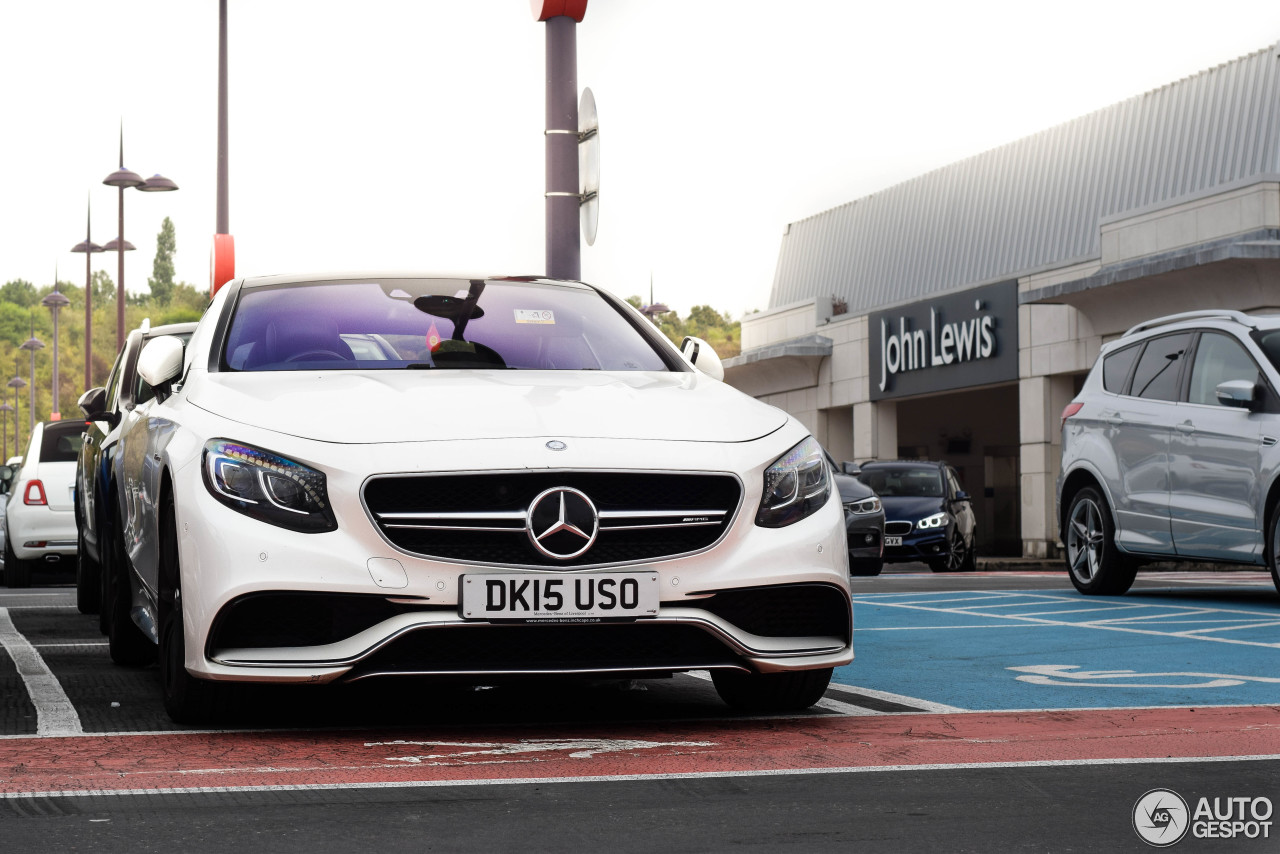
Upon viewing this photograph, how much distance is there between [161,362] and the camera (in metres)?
6.45

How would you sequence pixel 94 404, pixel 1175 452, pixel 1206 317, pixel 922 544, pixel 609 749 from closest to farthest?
pixel 609 749
pixel 94 404
pixel 1175 452
pixel 1206 317
pixel 922 544

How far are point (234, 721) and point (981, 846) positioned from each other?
2.76 metres

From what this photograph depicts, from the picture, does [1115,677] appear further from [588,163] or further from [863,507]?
[863,507]

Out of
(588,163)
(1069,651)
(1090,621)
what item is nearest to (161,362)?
(1069,651)

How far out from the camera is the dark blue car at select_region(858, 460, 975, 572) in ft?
75.8

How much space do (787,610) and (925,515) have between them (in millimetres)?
17842

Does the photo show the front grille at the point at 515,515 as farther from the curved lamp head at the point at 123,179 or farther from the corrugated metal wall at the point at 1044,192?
the curved lamp head at the point at 123,179

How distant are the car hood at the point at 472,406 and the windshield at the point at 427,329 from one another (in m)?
0.26

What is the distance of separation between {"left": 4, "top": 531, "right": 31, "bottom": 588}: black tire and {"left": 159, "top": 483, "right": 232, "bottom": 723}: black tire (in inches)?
513

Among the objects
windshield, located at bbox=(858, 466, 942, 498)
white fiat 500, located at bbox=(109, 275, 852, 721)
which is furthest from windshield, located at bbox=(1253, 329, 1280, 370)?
windshield, located at bbox=(858, 466, 942, 498)

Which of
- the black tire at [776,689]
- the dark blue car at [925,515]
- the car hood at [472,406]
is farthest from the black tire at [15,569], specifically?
the black tire at [776,689]

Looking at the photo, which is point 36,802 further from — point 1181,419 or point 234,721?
point 1181,419

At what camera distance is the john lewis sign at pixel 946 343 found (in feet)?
113

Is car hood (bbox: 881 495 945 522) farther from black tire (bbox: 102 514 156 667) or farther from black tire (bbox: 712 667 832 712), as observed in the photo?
black tire (bbox: 712 667 832 712)
